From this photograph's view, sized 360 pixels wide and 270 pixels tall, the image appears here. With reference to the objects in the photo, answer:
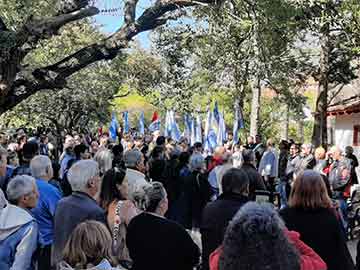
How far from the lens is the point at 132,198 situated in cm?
499

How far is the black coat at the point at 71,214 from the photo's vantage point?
5422 millimetres

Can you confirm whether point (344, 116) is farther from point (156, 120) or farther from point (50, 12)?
point (50, 12)

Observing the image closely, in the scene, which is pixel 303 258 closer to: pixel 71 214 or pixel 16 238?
pixel 16 238

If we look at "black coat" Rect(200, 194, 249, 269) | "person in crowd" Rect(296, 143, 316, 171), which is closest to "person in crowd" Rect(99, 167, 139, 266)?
"black coat" Rect(200, 194, 249, 269)

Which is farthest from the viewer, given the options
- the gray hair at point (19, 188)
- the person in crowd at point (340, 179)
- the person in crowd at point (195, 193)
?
the person in crowd at point (340, 179)

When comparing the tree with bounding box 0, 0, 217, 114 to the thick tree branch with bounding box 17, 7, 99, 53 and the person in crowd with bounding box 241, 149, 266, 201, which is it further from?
the person in crowd with bounding box 241, 149, 266, 201

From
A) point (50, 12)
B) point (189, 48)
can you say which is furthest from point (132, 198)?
point (189, 48)

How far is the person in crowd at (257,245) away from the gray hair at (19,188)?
2.57 m

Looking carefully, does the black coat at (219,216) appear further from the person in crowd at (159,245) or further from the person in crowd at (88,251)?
the person in crowd at (88,251)

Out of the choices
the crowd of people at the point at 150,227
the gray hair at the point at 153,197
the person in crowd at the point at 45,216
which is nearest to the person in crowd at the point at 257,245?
the crowd of people at the point at 150,227

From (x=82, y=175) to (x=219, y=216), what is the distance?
1.21 meters

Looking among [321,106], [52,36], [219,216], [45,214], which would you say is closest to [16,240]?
[45,214]

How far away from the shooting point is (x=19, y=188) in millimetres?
5359

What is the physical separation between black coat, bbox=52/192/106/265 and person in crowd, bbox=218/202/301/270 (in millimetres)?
2342
